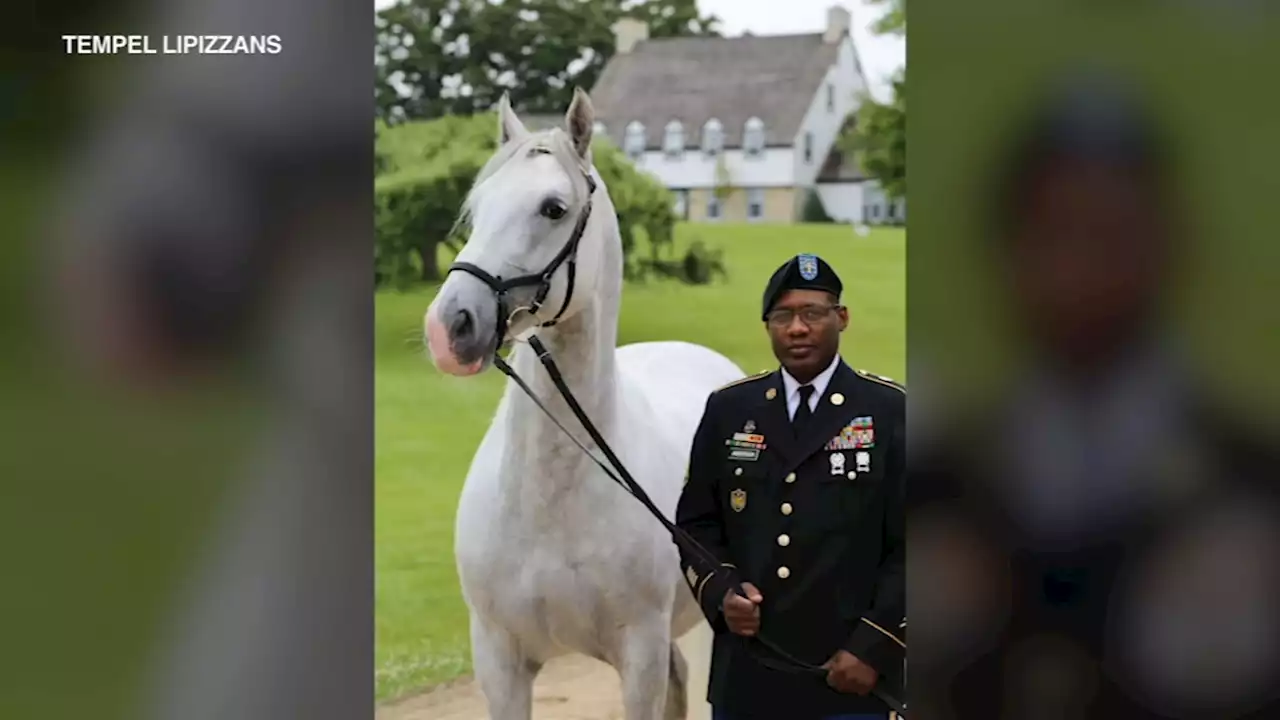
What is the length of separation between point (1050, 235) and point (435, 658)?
4.93 feet

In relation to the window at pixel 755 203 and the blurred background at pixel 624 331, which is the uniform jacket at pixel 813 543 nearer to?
the blurred background at pixel 624 331

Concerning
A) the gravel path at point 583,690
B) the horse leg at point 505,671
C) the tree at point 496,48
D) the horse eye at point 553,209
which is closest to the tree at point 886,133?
the tree at point 496,48

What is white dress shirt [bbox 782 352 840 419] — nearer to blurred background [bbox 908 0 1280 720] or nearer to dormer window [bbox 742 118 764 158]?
blurred background [bbox 908 0 1280 720]

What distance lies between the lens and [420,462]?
2568mm

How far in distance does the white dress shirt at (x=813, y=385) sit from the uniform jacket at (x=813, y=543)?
10mm

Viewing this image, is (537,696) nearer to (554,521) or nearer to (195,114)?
(554,521)

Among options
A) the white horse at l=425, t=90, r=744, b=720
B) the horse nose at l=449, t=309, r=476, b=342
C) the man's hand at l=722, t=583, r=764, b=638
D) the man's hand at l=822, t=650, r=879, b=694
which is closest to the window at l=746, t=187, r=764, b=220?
the white horse at l=425, t=90, r=744, b=720

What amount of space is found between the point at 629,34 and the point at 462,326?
0.71m

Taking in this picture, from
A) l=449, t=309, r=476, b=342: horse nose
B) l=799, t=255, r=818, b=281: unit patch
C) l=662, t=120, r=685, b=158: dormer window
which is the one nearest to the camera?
l=449, t=309, r=476, b=342: horse nose

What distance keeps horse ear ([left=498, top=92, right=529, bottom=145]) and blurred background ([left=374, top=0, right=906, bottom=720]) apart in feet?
0.12

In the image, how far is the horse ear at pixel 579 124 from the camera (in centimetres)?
242

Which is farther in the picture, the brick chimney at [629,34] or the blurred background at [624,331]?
the brick chimney at [629,34]

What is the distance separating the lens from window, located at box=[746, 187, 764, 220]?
251cm

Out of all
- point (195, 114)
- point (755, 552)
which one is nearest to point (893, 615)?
point (755, 552)
